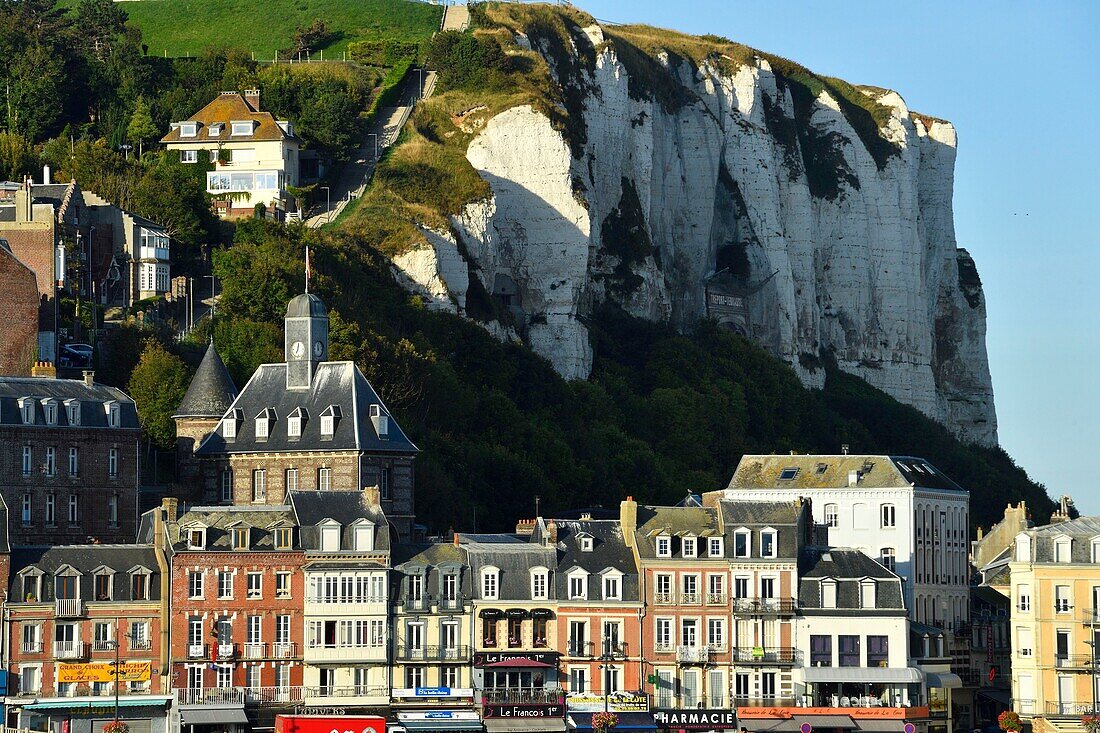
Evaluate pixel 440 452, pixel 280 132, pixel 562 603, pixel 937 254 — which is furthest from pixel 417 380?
pixel 937 254

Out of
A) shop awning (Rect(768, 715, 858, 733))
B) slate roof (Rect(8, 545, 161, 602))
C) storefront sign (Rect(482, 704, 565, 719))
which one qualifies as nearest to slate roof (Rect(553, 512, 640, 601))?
storefront sign (Rect(482, 704, 565, 719))

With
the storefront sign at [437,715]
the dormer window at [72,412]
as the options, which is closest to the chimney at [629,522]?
the storefront sign at [437,715]

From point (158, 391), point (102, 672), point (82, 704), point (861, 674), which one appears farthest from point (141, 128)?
point (861, 674)

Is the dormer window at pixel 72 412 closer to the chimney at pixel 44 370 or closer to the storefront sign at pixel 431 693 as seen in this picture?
the chimney at pixel 44 370

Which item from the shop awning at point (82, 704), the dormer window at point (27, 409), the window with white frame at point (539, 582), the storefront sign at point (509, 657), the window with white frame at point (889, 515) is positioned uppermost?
the dormer window at point (27, 409)

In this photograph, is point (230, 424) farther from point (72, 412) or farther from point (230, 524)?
point (230, 524)

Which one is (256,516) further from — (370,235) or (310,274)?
(370,235)
